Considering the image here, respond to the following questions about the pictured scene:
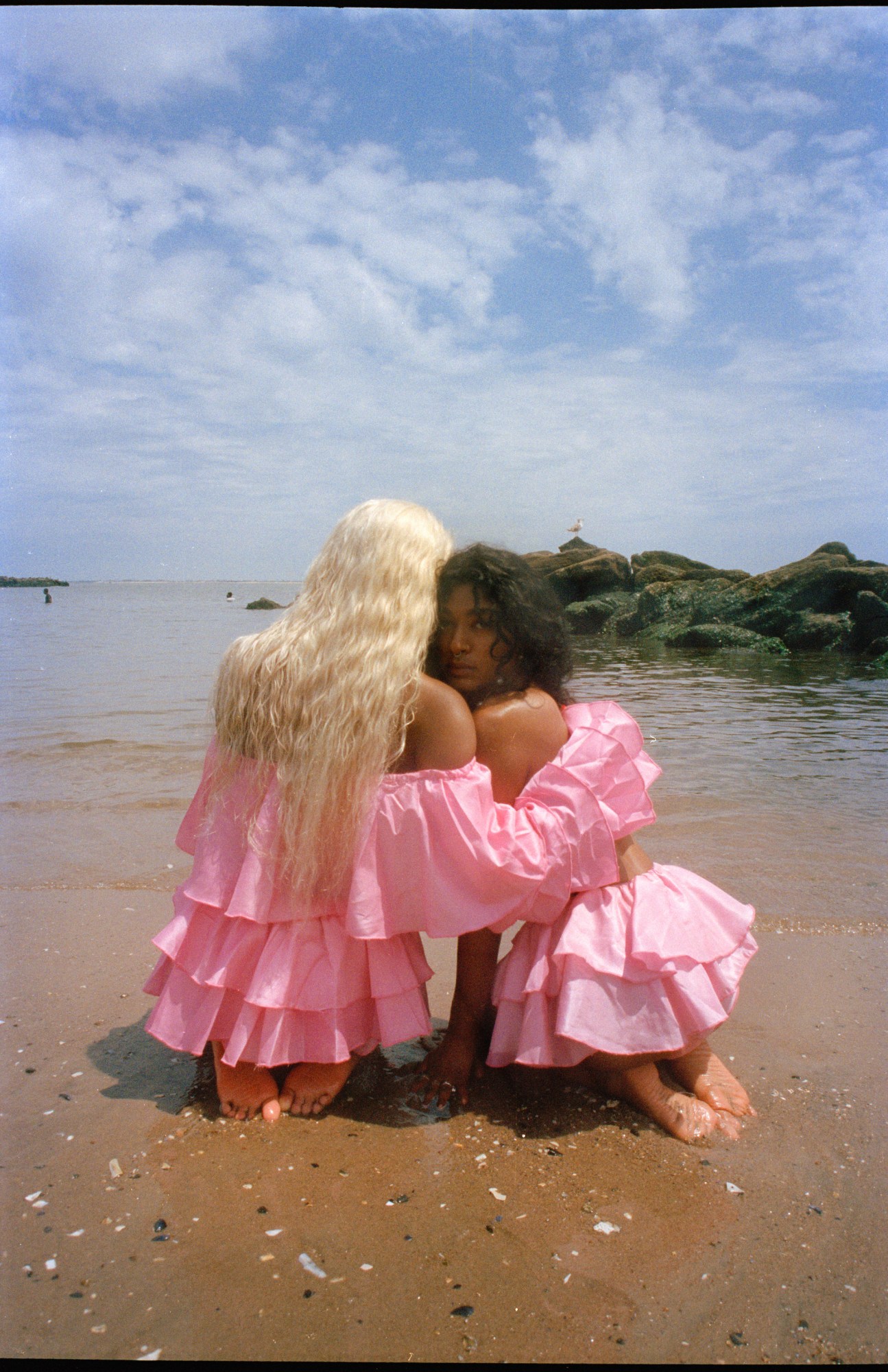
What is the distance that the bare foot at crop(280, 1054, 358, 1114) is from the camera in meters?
2.54

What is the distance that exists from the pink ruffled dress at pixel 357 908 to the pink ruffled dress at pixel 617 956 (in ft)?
0.33

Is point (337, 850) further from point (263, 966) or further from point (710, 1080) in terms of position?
point (710, 1080)

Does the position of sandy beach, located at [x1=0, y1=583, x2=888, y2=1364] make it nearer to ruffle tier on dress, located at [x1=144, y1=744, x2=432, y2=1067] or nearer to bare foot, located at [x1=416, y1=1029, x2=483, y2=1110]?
bare foot, located at [x1=416, y1=1029, x2=483, y2=1110]

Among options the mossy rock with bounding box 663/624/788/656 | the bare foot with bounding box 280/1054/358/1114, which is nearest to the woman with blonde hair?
the bare foot with bounding box 280/1054/358/1114

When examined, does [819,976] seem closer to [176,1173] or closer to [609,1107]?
[609,1107]

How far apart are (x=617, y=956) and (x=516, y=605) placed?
110 centimetres

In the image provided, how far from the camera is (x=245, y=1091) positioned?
8.32 feet

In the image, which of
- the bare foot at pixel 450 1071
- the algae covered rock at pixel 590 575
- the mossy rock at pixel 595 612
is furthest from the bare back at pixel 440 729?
the algae covered rock at pixel 590 575

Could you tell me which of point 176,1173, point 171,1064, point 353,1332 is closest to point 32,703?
point 171,1064

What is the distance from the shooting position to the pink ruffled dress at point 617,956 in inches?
95.9

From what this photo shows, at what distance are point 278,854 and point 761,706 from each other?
890 cm

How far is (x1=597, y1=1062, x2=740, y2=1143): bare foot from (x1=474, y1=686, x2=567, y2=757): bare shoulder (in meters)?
0.97

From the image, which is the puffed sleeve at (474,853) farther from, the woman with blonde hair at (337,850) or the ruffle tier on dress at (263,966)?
the ruffle tier on dress at (263,966)

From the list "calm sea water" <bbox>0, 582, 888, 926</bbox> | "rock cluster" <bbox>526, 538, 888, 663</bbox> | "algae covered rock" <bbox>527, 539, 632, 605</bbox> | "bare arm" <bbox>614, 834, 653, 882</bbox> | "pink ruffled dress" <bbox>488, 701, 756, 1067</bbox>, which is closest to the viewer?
"pink ruffled dress" <bbox>488, 701, 756, 1067</bbox>
